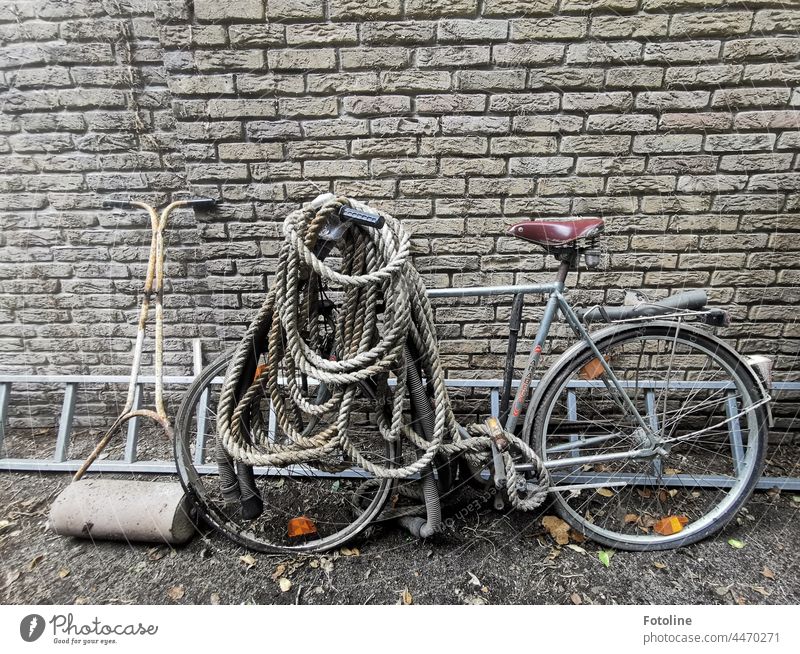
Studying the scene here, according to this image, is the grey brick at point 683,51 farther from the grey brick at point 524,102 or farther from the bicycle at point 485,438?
the bicycle at point 485,438

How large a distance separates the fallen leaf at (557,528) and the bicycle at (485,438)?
0.08 m

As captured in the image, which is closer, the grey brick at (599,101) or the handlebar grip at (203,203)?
the grey brick at (599,101)

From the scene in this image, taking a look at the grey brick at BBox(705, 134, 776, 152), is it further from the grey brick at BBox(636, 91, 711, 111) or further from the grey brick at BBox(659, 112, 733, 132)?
the grey brick at BBox(636, 91, 711, 111)

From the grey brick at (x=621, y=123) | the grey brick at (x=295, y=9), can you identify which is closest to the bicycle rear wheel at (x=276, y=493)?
the grey brick at (x=295, y=9)

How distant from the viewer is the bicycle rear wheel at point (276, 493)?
186cm

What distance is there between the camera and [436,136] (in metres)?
2.03

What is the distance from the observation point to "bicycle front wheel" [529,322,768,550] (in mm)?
1841

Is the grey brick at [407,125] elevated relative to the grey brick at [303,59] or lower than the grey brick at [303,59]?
lower

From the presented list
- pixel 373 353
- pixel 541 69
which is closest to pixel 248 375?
pixel 373 353

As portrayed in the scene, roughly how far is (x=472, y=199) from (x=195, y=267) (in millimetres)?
1594

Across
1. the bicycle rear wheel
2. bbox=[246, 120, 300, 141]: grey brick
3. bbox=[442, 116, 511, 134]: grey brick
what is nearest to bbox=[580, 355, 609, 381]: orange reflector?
the bicycle rear wheel

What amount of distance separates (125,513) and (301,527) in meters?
0.75

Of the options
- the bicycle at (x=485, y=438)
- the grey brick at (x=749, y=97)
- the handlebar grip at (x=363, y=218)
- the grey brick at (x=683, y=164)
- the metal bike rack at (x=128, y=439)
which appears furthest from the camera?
the metal bike rack at (x=128, y=439)

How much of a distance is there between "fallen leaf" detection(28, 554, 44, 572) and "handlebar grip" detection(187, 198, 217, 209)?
1.73 metres
